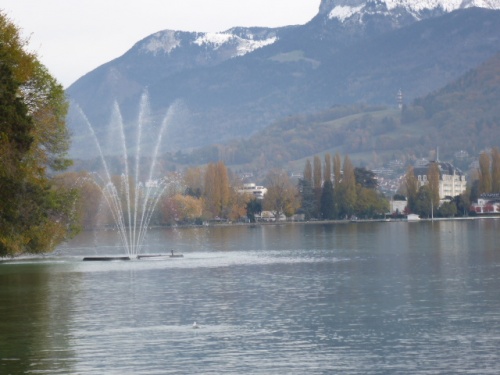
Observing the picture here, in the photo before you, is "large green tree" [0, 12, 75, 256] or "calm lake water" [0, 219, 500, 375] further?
"large green tree" [0, 12, 75, 256]

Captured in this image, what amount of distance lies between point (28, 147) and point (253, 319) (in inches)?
476

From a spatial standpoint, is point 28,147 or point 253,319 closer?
point 253,319

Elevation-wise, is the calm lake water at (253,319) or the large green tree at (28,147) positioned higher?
the large green tree at (28,147)

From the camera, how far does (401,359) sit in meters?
35.2

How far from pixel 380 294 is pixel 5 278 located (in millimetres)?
24854

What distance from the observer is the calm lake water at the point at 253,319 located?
34975mm

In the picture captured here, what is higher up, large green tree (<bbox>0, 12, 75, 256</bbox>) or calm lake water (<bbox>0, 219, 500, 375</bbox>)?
large green tree (<bbox>0, 12, 75, 256</bbox>)

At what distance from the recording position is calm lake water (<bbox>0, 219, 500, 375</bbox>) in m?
35.0

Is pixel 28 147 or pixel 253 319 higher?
pixel 28 147

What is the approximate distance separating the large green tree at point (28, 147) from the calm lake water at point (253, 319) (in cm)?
313

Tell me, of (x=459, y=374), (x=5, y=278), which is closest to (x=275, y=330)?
(x=459, y=374)

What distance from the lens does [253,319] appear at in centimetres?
4544

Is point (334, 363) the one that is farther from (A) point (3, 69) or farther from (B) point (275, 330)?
(A) point (3, 69)

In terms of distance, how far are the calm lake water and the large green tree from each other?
10.3ft
